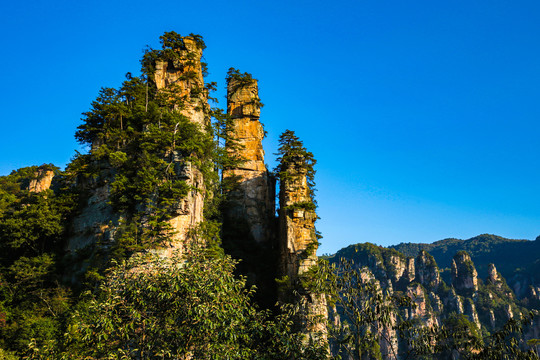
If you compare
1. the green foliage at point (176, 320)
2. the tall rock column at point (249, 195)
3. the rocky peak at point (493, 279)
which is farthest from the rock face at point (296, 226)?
the rocky peak at point (493, 279)

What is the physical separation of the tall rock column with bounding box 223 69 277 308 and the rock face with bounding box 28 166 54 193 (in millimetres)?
55807

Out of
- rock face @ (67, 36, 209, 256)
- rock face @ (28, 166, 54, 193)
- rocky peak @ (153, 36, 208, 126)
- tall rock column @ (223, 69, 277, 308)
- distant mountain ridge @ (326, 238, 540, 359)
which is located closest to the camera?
rock face @ (67, 36, 209, 256)

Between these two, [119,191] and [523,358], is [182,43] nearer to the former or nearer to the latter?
[119,191]

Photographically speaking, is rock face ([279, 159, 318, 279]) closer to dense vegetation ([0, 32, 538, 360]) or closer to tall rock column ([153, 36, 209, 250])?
dense vegetation ([0, 32, 538, 360])

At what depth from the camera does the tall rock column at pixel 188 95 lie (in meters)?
32.0

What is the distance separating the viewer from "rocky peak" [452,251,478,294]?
428ft

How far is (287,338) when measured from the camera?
14.8 meters

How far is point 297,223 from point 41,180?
230 feet

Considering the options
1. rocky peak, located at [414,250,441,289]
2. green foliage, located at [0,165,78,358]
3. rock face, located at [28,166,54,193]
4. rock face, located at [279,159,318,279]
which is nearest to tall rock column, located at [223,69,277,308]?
rock face, located at [279,159,318,279]

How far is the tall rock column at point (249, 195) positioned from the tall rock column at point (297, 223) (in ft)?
10.9

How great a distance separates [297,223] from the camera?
122ft

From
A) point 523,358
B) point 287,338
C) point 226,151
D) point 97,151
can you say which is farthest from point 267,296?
point 523,358

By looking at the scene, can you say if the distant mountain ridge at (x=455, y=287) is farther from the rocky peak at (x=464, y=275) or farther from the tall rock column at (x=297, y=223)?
the tall rock column at (x=297, y=223)

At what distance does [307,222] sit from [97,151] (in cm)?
2137
